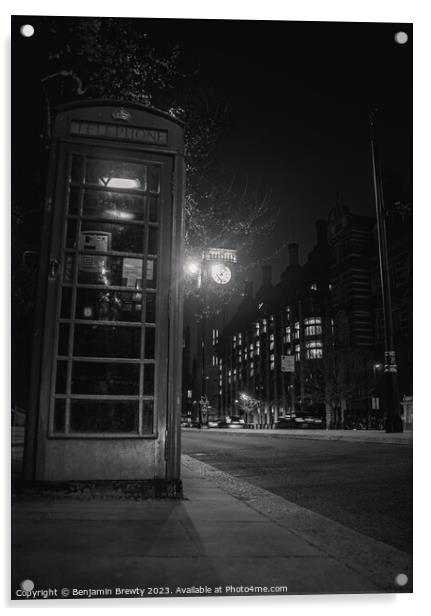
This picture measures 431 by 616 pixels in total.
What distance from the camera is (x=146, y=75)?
7.92 m

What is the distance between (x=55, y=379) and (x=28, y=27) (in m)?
2.81

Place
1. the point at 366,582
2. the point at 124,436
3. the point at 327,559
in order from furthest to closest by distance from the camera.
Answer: the point at 124,436 < the point at 327,559 < the point at 366,582

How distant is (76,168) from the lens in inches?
186

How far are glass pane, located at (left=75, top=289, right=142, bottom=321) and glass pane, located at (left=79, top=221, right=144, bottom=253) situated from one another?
40 centimetres

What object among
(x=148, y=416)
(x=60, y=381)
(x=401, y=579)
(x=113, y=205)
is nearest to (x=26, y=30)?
(x=113, y=205)

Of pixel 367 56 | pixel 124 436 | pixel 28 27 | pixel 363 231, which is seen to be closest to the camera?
pixel 28 27

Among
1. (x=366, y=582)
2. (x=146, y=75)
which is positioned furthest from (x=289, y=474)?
(x=146, y=75)

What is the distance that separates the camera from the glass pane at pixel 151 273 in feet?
15.5

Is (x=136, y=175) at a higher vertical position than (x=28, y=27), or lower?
lower

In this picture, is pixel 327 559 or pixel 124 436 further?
pixel 124 436

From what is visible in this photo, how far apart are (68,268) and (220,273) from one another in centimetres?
718

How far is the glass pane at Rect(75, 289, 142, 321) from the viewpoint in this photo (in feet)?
14.9

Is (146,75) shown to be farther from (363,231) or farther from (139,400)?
(363,231)

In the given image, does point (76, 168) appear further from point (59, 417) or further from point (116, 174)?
point (59, 417)
